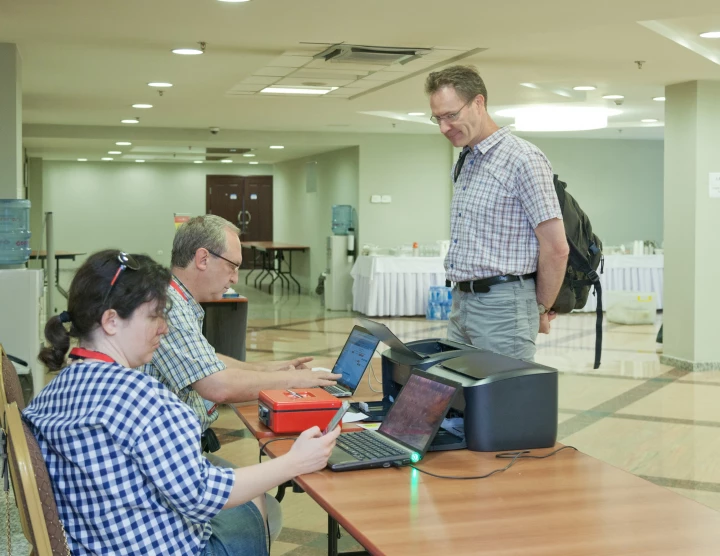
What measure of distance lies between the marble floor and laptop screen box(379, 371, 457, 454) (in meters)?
1.44

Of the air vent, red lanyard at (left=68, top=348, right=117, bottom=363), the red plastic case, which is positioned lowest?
the red plastic case

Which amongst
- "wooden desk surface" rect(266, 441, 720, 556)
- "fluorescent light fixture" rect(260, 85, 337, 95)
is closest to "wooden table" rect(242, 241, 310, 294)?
"fluorescent light fixture" rect(260, 85, 337, 95)

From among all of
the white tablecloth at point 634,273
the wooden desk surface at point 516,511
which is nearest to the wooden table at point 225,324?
the wooden desk surface at point 516,511

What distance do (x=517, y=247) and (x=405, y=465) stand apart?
1.16 m

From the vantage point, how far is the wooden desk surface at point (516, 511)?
151cm

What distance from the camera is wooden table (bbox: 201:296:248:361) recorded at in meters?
6.71

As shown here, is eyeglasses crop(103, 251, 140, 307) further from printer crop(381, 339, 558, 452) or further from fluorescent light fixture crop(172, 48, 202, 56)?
fluorescent light fixture crop(172, 48, 202, 56)

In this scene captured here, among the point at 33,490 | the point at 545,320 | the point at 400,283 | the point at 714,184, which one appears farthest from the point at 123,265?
the point at 400,283

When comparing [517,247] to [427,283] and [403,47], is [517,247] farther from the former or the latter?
[427,283]

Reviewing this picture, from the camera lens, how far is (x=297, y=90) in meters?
8.63

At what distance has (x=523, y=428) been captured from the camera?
2094 millimetres

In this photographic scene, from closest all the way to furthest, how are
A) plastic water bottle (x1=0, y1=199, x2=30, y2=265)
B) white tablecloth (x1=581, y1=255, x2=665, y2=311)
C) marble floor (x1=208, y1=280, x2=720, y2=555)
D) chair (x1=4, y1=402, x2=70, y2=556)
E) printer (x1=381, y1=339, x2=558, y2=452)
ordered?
1. chair (x1=4, y1=402, x2=70, y2=556)
2. printer (x1=381, y1=339, x2=558, y2=452)
3. marble floor (x1=208, y1=280, x2=720, y2=555)
4. plastic water bottle (x1=0, y1=199, x2=30, y2=265)
5. white tablecloth (x1=581, y1=255, x2=665, y2=311)

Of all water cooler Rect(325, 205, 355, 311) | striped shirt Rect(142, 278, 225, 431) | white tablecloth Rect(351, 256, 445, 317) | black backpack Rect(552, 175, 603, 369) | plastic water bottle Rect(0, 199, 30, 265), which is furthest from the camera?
water cooler Rect(325, 205, 355, 311)

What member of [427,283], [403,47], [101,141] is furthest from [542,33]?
[101,141]
